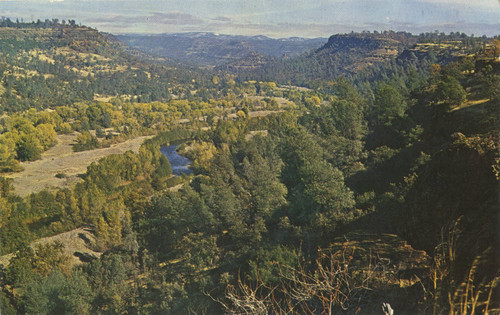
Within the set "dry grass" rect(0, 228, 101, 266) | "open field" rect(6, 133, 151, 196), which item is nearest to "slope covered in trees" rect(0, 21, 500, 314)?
"dry grass" rect(0, 228, 101, 266)

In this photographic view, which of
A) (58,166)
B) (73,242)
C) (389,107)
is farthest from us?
(58,166)

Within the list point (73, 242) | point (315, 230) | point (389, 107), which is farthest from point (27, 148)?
point (315, 230)

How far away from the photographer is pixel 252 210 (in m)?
22.6

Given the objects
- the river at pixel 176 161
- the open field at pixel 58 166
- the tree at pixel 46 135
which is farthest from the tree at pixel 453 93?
the tree at pixel 46 135

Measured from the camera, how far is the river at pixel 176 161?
5609cm

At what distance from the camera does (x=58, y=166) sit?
57.0 metres

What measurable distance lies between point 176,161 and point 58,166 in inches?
777

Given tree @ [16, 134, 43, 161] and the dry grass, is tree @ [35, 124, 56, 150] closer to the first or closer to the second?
tree @ [16, 134, 43, 161]

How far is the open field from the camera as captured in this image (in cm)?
4781

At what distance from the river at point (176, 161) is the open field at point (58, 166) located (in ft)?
21.9

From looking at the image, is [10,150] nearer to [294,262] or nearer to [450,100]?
[294,262]

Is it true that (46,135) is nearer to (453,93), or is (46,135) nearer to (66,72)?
(453,93)

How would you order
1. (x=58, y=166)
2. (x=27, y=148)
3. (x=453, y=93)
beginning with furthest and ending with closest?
(x=27, y=148) < (x=58, y=166) < (x=453, y=93)

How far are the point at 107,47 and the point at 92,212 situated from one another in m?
196
